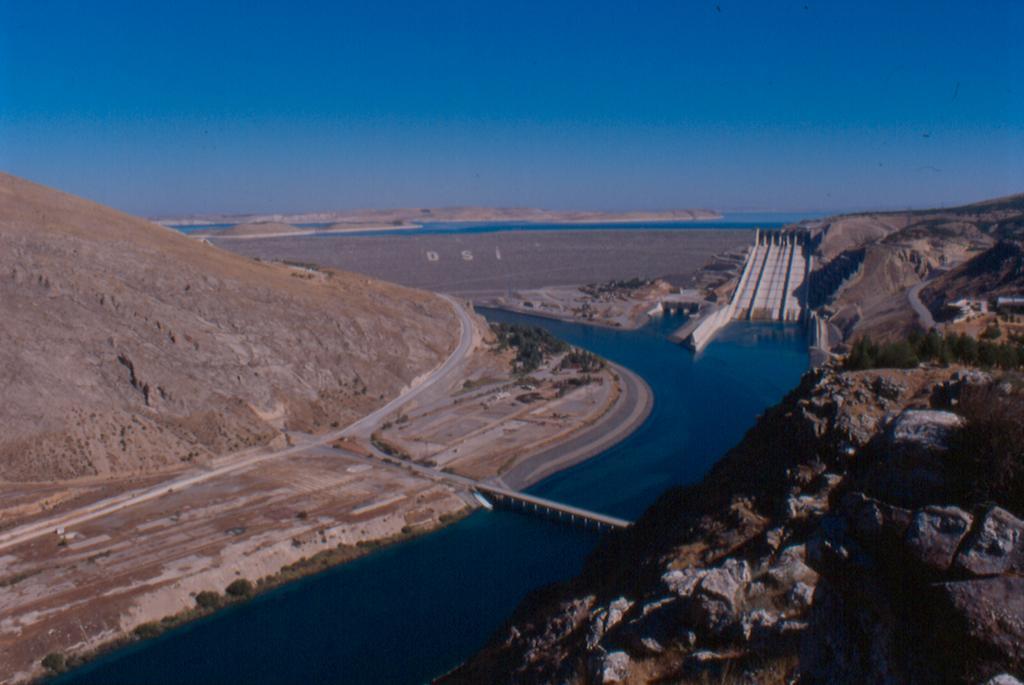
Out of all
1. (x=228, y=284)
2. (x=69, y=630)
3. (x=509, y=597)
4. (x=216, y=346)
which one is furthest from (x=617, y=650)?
(x=228, y=284)

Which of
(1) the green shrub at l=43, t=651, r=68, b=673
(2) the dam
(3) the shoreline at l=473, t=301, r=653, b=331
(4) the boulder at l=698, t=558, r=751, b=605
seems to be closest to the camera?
(4) the boulder at l=698, t=558, r=751, b=605

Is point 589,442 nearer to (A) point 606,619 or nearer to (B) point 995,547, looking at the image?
(A) point 606,619

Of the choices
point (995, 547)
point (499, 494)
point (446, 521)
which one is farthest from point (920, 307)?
point (995, 547)

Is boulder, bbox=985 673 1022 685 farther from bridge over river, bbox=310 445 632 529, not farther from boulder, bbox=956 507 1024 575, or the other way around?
bridge over river, bbox=310 445 632 529

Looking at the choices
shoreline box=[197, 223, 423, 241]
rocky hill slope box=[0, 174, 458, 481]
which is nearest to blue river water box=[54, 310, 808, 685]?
rocky hill slope box=[0, 174, 458, 481]

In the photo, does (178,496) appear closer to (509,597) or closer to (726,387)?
(509,597)

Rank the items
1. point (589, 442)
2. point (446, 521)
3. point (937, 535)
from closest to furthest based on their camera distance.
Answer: point (937, 535)
point (446, 521)
point (589, 442)

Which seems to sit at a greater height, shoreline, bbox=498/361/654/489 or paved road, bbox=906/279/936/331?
paved road, bbox=906/279/936/331
